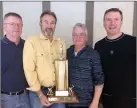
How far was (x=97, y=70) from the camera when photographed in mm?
937

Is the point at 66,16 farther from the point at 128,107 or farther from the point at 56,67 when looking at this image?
the point at 128,107

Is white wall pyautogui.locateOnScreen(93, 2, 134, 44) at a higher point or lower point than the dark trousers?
higher

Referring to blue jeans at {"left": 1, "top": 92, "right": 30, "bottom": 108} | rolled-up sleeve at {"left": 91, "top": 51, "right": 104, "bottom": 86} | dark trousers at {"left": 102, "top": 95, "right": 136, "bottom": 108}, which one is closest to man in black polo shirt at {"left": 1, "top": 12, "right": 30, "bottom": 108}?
blue jeans at {"left": 1, "top": 92, "right": 30, "bottom": 108}

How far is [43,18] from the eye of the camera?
0.92 metres

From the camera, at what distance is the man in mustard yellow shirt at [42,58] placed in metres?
0.92

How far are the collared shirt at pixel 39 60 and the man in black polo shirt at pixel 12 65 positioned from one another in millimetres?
80

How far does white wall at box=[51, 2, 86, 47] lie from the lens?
1.04 m

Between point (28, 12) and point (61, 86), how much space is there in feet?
1.49

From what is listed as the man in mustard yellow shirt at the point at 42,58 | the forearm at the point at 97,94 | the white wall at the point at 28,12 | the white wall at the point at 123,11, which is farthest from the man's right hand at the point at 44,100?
the white wall at the point at 123,11

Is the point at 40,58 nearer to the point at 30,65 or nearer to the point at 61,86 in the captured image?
the point at 30,65

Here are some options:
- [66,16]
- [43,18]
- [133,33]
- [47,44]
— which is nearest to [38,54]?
[47,44]

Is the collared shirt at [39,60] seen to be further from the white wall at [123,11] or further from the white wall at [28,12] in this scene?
the white wall at [123,11]

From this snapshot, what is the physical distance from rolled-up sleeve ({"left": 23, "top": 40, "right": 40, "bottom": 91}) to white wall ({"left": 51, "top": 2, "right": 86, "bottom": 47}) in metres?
0.21

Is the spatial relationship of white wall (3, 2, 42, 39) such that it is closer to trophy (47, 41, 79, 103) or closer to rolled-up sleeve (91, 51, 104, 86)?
trophy (47, 41, 79, 103)
